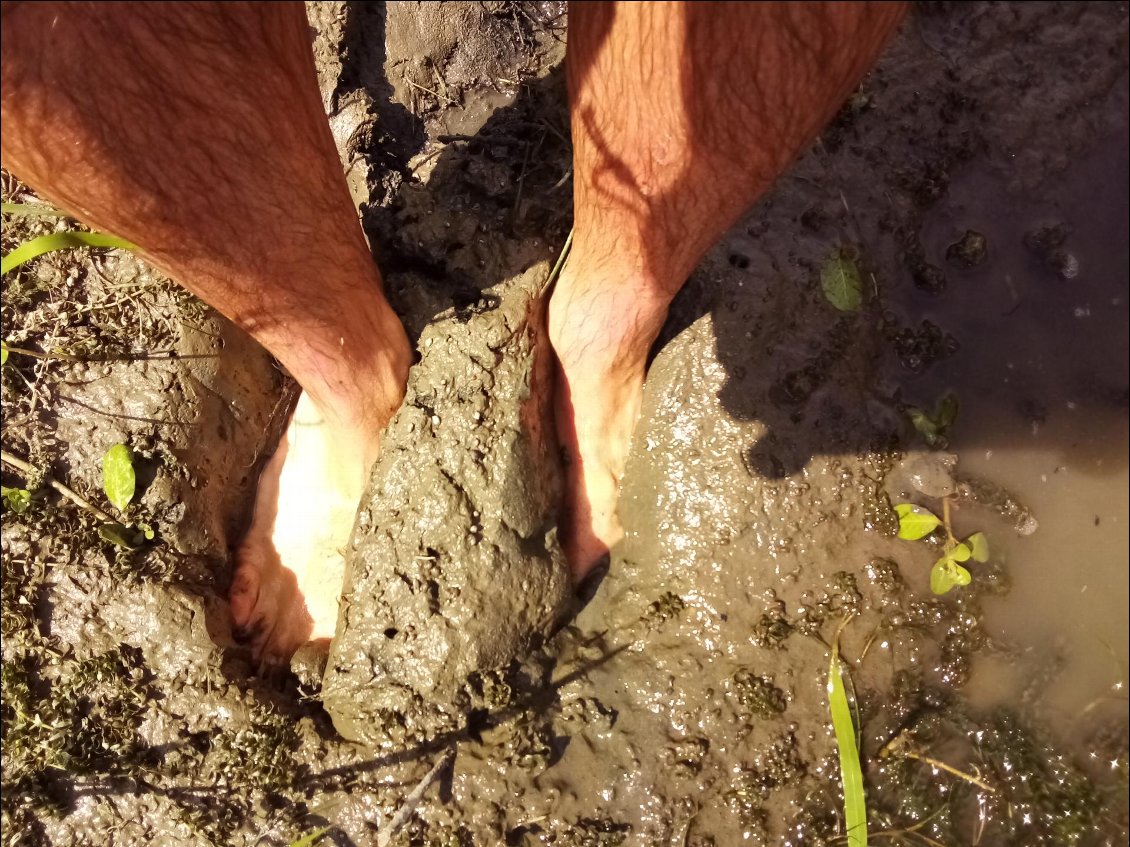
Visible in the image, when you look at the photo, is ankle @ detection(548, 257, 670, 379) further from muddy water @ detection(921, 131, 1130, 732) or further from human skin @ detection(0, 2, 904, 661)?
muddy water @ detection(921, 131, 1130, 732)

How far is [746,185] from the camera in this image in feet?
4.50

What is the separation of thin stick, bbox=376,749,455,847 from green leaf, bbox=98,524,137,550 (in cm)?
99

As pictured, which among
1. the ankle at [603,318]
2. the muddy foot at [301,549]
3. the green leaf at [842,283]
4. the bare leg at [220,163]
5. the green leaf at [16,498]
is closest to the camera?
the bare leg at [220,163]

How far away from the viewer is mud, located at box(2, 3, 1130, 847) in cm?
187

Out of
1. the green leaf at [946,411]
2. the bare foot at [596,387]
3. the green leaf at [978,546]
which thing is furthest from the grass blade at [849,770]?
the green leaf at [946,411]

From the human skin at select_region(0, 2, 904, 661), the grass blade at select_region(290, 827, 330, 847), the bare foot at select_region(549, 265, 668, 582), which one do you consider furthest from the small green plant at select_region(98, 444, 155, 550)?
the bare foot at select_region(549, 265, 668, 582)

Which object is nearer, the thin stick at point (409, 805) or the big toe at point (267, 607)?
the thin stick at point (409, 805)

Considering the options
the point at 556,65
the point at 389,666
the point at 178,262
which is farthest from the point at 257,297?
the point at 556,65

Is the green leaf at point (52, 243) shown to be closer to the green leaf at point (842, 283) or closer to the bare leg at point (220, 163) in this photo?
the bare leg at point (220, 163)

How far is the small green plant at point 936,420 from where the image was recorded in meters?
2.22

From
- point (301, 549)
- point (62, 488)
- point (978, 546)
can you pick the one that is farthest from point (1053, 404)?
point (62, 488)

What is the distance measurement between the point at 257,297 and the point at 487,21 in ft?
4.88

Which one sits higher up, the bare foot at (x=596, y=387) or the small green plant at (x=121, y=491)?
the bare foot at (x=596, y=387)

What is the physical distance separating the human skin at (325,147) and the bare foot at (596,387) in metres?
0.01
